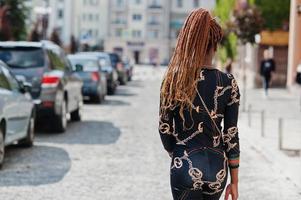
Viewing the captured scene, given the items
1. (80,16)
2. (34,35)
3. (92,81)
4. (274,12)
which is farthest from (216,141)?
(80,16)

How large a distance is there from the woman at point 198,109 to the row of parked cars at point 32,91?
6.59 m

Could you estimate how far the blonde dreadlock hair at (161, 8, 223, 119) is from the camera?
425 cm

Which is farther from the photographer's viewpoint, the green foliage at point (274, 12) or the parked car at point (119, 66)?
the parked car at point (119, 66)

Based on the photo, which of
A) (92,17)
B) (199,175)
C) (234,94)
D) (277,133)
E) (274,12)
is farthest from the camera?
(92,17)

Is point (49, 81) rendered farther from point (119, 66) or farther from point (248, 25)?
point (119, 66)

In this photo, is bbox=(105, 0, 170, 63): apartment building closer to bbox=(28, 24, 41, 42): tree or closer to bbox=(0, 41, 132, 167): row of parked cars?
bbox=(28, 24, 41, 42): tree

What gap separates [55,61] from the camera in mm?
15883

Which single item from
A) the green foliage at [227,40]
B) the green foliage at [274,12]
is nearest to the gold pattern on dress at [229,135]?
the green foliage at [274,12]

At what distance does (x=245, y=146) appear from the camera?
568 inches

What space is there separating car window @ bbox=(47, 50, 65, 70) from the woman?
11.2 meters

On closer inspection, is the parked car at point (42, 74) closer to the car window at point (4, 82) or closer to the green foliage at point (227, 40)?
the car window at point (4, 82)

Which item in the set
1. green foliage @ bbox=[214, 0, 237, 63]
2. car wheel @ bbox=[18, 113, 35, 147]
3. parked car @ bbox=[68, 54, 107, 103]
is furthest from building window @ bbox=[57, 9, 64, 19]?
car wheel @ bbox=[18, 113, 35, 147]

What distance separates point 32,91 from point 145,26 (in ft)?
349

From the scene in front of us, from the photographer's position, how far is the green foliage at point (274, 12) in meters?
37.2
